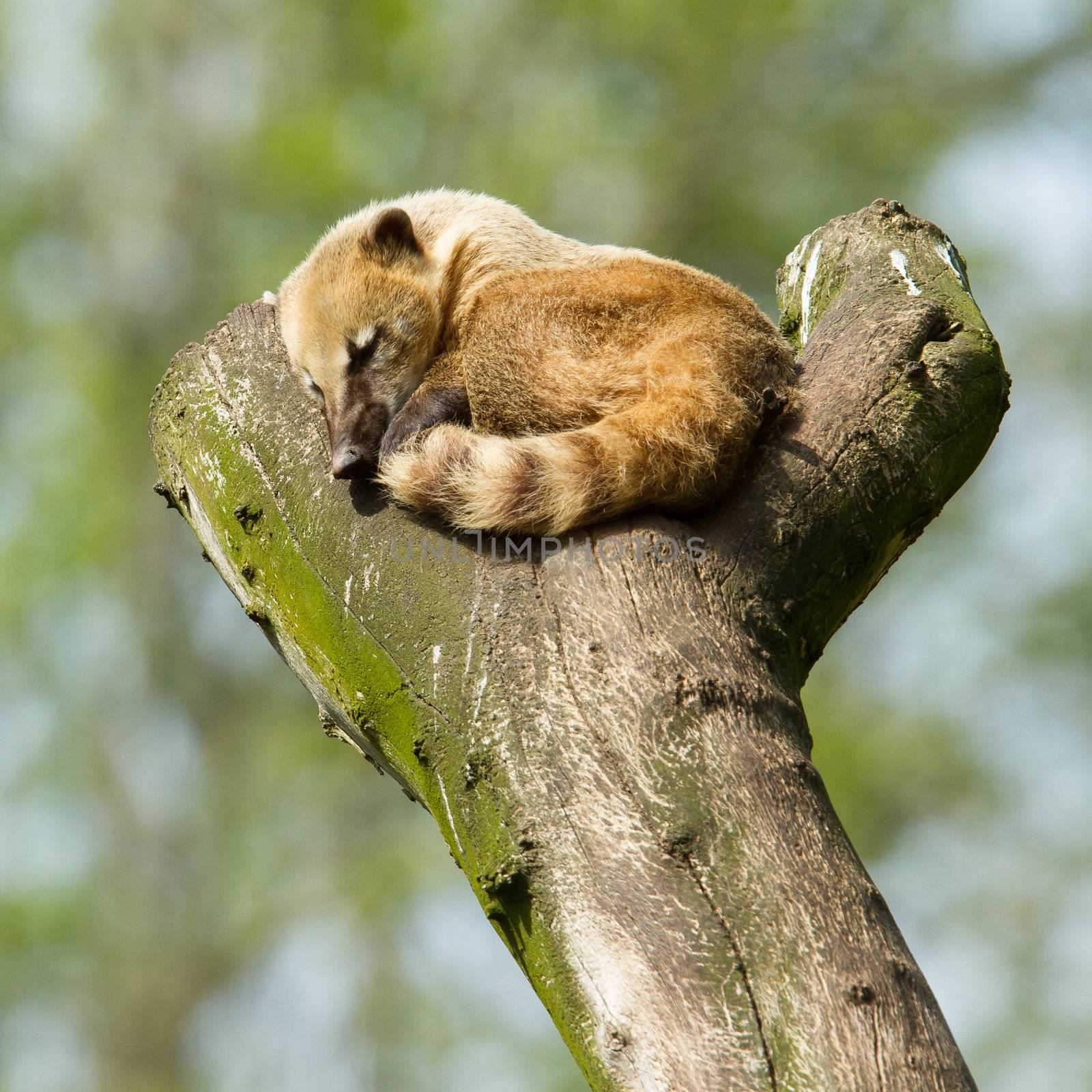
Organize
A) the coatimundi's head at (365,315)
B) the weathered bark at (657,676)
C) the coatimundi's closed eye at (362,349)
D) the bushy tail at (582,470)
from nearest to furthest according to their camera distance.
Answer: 1. the weathered bark at (657,676)
2. the bushy tail at (582,470)
3. the coatimundi's head at (365,315)
4. the coatimundi's closed eye at (362,349)

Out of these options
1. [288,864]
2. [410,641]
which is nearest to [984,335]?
[410,641]

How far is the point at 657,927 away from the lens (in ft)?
8.98

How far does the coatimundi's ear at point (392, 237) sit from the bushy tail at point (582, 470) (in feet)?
6.76

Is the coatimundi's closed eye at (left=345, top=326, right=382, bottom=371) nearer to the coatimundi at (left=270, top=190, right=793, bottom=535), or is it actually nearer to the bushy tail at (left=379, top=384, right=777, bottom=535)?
the coatimundi at (left=270, top=190, right=793, bottom=535)

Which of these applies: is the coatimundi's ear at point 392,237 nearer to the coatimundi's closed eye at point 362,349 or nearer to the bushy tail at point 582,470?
the coatimundi's closed eye at point 362,349

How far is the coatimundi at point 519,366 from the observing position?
3617 mm

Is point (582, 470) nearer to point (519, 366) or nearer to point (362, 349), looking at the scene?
point (519, 366)

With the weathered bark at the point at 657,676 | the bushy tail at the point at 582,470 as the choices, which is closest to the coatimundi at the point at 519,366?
the bushy tail at the point at 582,470

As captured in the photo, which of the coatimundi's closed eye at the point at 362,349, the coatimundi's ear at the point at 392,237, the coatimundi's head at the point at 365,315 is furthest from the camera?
the coatimundi's ear at the point at 392,237

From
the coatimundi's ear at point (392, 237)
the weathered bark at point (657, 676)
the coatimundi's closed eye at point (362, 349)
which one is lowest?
the weathered bark at point (657, 676)

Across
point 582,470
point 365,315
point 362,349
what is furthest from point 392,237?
point 582,470

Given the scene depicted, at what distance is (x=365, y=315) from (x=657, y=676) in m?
2.92

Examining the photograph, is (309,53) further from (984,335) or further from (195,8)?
(984,335)

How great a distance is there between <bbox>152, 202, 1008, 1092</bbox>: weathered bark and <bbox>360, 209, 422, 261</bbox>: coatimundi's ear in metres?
1.06
